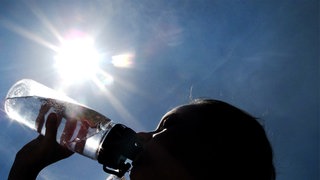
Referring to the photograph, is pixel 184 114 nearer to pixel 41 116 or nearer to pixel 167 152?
pixel 167 152

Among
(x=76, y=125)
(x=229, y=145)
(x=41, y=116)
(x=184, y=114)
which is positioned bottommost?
(x=229, y=145)

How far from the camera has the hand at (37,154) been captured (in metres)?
2.42

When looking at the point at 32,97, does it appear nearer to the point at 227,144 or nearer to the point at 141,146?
the point at 141,146

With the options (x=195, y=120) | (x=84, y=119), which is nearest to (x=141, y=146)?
(x=195, y=120)

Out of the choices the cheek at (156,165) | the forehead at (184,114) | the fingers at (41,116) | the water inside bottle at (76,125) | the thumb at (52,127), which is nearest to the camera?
the cheek at (156,165)

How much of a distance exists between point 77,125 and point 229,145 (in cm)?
132

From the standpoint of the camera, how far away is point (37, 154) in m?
2.48

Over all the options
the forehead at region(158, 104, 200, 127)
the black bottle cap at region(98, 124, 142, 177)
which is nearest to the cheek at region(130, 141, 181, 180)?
the black bottle cap at region(98, 124, 142, 177)

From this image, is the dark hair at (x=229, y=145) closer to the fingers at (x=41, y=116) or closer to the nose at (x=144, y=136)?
the nose at (x=144, y=136)

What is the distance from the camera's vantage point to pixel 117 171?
2.20 metres

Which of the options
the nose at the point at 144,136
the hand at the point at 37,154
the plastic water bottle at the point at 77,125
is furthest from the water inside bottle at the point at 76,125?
the nose at the point at 144,136

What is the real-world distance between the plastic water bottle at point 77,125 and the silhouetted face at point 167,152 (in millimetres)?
117

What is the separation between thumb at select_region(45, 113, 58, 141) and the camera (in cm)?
241

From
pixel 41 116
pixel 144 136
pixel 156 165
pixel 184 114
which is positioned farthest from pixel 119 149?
pixel 41 116
